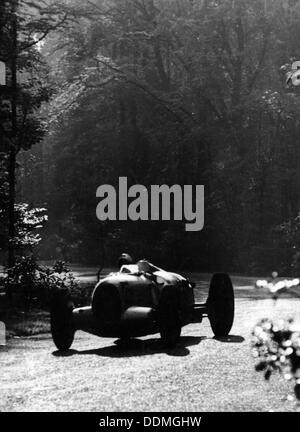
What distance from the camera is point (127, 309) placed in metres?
14.5

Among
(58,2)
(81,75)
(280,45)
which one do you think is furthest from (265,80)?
(58,2)

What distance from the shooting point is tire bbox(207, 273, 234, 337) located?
16.1 metres

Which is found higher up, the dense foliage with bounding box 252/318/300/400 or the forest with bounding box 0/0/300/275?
the forest with bounding box 0/0/300/275

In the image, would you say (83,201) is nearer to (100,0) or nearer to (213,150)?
(213,150)

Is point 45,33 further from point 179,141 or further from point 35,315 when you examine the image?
point 179,141

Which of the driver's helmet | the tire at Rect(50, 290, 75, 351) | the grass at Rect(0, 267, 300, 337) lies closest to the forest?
the grass at Rect(0, 267, 300, 337)

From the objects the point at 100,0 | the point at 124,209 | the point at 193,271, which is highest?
the point at 100,0

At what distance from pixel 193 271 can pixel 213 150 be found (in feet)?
21.3

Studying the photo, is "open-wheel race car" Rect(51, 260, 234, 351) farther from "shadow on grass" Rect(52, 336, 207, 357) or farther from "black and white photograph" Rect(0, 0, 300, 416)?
"black and white photograph" Rect(0, 0, 300, 416)

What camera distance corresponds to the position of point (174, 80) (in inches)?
2121

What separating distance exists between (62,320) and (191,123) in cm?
3539

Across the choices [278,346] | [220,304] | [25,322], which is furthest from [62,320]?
[278,346]

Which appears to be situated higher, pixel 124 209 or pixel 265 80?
pixel 265 80

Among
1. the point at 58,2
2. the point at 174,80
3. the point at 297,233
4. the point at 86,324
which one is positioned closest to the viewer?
the point at 86,324
